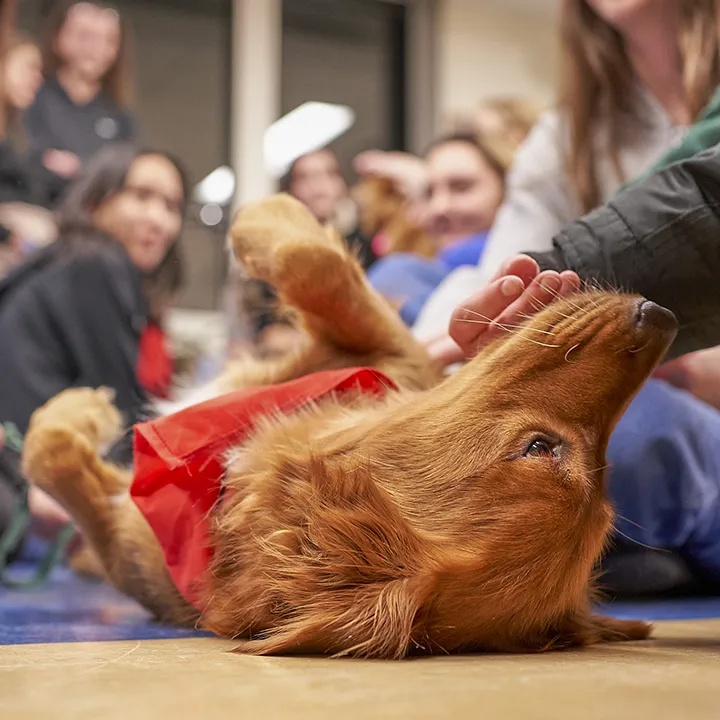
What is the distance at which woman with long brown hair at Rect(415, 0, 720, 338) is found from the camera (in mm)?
2484

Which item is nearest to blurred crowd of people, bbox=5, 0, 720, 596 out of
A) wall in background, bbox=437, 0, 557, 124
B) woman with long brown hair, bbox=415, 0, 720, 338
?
woman with long brown hair, bbox=415, 0, 720, 338

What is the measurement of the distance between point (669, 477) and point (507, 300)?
83 cm

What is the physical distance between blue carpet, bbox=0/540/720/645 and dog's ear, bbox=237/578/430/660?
331mm

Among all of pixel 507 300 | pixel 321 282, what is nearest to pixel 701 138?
pixel 507 300

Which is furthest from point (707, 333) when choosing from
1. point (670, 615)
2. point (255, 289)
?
point (255, 289)

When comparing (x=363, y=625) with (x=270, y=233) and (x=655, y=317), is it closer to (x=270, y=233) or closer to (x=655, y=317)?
(x=655, y=317)

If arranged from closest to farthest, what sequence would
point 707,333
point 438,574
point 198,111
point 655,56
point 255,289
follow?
point 438,574, point 707,333, point 655,56, point 255,289, point 198,111

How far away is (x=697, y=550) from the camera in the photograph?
6.78ft

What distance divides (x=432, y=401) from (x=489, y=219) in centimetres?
291

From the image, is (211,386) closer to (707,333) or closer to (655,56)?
(707,333)

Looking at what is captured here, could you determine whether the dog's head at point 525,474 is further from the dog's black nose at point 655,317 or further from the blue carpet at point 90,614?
the blue carpet at point 90,614

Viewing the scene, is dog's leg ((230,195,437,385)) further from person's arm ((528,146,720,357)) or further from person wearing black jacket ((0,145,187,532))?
person wearing black jacket ((0,145,187,532))

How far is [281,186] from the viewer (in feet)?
21.4

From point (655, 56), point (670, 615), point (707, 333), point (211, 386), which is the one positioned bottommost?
point (670, 615)
